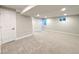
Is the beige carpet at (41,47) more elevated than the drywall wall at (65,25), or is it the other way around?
the drywall wall at (65,25)

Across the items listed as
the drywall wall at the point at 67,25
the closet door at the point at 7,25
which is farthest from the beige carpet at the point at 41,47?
the drywall wall at the point at 67,25

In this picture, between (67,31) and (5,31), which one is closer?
(5,31)

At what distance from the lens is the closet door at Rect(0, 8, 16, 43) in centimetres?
509

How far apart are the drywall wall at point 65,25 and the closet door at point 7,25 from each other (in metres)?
6.19

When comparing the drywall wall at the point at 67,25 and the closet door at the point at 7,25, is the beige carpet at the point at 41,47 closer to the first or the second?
the closet door at the point at 7,25

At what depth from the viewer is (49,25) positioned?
42.9 feet

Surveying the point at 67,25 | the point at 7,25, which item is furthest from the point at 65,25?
the point at 7,25

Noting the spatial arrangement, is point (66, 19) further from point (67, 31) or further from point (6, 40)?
point (6, 40)

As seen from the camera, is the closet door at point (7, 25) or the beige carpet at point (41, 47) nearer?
the beige carpet at point (41, 47)

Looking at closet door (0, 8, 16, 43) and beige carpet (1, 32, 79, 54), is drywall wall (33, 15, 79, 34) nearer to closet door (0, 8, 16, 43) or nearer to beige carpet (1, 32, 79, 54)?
beige carpet (1, 32, 79, 54)

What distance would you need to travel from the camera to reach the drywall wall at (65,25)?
890 centimetres
